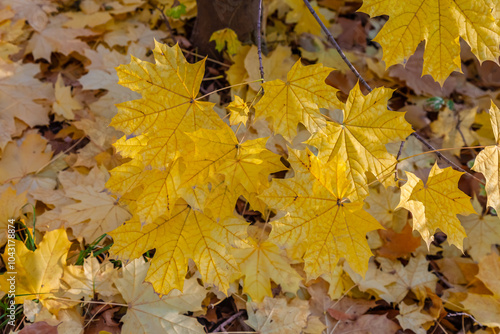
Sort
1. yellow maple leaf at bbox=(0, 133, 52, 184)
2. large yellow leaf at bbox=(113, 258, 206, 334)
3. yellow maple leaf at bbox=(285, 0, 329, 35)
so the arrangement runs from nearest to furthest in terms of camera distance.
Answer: large yellow leaf at bbox=(113, 258, 206, 334)
yellow maple leaf at bbox=(0, 133, 52, 184)
yellow maple leaf at bbox=(285, 0, 329, 35)

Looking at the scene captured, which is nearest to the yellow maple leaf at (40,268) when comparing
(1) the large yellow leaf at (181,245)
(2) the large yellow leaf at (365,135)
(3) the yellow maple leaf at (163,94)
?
(1) the large yellow leaf at (181,245)

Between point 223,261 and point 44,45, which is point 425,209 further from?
point 44,45

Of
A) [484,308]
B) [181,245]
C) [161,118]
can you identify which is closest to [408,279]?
[484,308]

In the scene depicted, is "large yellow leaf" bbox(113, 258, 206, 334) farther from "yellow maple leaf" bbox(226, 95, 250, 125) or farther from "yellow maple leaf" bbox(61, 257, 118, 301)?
"yellow maple leaf" bbox(226, 95, 250, 125)

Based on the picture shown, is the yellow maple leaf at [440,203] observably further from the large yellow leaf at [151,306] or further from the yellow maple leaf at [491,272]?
the large yellow leaf at [151,306]

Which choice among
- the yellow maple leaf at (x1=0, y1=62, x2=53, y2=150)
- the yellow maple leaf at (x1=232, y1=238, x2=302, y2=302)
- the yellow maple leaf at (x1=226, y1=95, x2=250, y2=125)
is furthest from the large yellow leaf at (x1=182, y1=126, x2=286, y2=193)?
the yellow maple leaf at (x1=0, y1=62, x2=53, y2=150)
